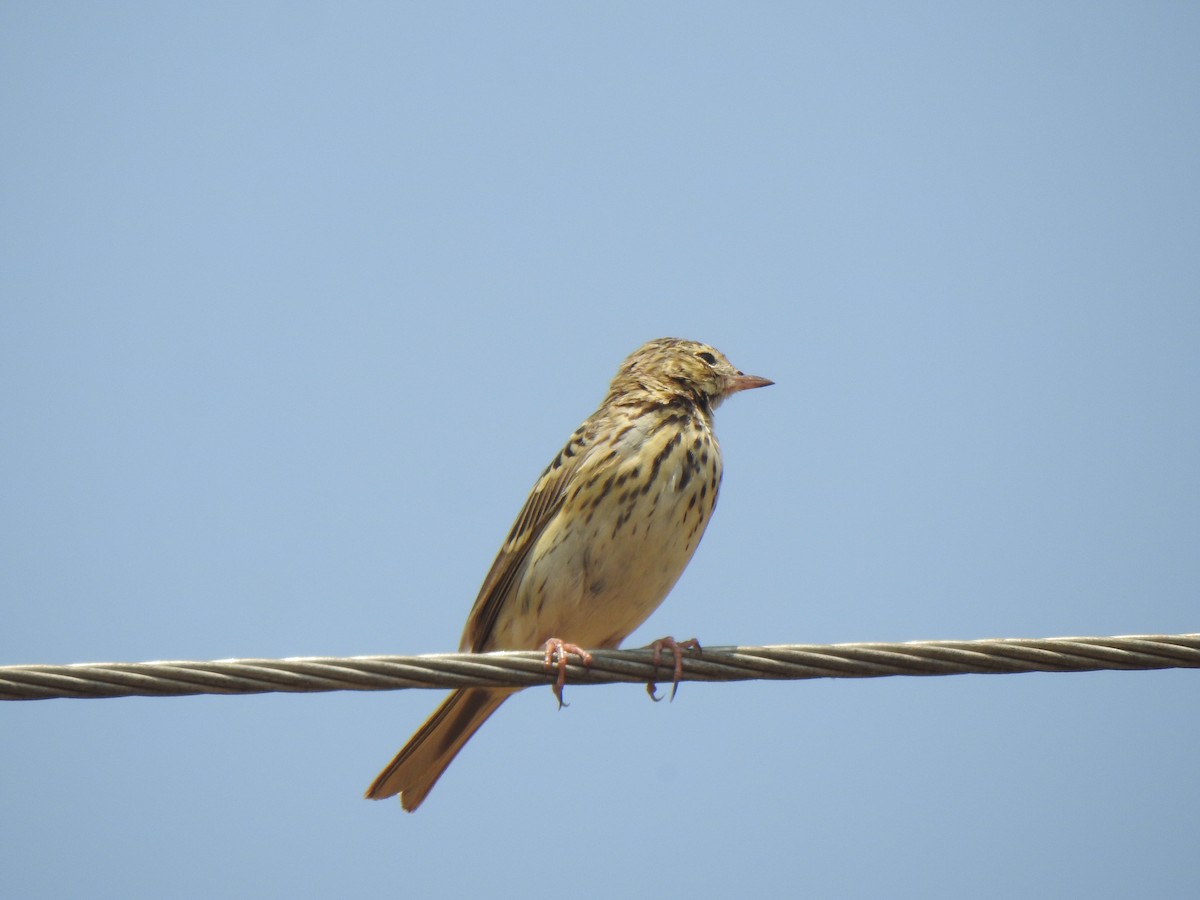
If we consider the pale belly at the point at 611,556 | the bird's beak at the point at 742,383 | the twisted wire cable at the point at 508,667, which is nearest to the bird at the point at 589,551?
the pale belly at the point at 611,556

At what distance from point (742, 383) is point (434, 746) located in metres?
2.68

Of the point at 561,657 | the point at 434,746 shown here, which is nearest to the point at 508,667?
the point at 561,657

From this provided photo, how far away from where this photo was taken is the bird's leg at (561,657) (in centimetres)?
464

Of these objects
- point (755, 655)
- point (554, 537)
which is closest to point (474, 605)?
point (554, 537)

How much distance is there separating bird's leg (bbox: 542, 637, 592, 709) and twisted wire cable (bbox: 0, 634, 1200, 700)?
16 cm

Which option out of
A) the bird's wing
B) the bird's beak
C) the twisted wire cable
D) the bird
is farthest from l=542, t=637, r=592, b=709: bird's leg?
→ the bird's beak

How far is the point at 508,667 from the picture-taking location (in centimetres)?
438

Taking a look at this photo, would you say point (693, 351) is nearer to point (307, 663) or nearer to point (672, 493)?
point (672, 493)

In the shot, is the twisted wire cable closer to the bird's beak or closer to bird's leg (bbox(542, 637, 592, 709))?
bird's leg (bbox(542, 637, 592, 709))

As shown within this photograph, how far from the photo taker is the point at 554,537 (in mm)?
6262

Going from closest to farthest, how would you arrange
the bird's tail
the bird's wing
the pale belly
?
the bird's tail
the pale belly
the bird's wing

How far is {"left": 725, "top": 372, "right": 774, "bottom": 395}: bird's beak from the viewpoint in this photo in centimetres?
738

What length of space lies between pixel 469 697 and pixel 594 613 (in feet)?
2.44

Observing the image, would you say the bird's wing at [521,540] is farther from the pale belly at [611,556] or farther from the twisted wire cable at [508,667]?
the twisted wire cable at [508,667]
